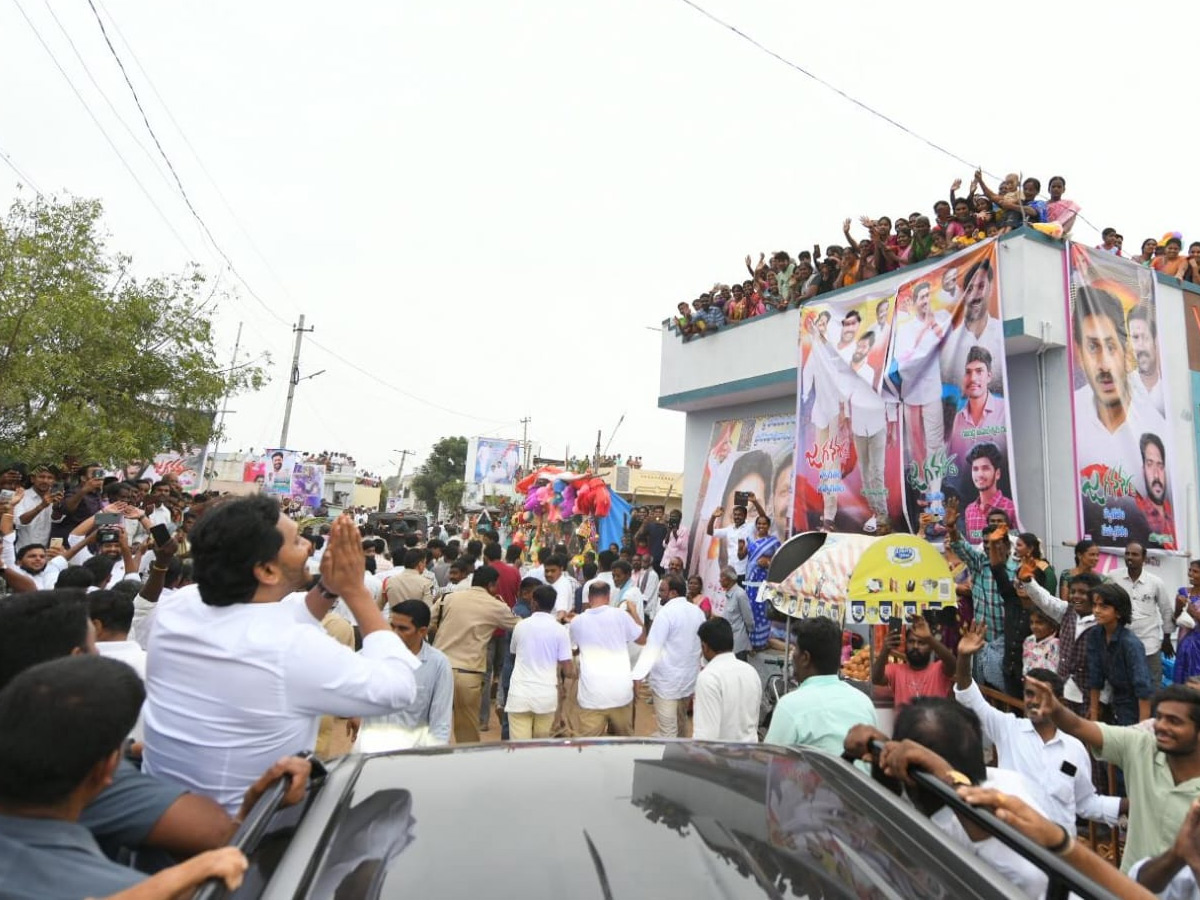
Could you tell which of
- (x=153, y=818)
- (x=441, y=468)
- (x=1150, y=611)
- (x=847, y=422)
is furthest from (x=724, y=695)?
(x=441, y=468)

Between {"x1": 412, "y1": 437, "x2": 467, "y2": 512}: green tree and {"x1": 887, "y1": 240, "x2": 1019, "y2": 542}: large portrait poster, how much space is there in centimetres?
5103

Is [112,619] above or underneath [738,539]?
underneath

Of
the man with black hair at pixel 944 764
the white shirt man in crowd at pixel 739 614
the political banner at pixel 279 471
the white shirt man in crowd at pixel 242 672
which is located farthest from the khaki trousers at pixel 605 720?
the political banner at pixel 279 471

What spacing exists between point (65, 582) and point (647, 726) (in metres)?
6.18

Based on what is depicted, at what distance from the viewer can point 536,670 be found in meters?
5.90

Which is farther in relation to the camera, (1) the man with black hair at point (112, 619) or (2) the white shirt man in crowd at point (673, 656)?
(2) the white shirt man in crowd at point (673, 656)

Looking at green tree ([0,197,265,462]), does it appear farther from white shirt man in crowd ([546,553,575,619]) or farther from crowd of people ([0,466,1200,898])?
white shirt man in crowd ([546,553,575,619])

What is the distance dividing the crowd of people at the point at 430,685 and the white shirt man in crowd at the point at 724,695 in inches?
0.6

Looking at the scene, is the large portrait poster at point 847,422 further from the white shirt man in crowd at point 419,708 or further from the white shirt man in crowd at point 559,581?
the white shirt man in crowd at point 419,708

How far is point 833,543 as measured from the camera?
6.47m

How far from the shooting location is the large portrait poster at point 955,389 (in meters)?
7.68

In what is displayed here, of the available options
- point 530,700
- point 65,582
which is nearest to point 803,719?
point 530,700

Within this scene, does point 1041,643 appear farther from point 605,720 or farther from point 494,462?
point 494,462

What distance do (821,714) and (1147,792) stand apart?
1.26 m
